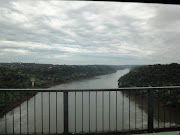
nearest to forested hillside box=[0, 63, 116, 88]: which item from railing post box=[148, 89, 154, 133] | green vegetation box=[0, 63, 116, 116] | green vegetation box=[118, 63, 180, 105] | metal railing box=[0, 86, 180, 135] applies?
Answer: green vegetation box=[0, 63, 116, 116]

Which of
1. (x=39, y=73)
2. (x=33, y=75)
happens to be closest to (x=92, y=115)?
(x=33, y=75)

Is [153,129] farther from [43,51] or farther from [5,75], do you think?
[43,51]

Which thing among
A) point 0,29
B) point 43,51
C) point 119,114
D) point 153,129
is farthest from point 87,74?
point 153,129

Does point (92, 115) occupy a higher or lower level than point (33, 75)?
lower

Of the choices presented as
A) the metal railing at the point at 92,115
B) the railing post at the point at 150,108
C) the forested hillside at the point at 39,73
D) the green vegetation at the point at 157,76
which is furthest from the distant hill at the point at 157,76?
the railing post at the point at 150,108

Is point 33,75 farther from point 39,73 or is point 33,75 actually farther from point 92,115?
point 92,115
